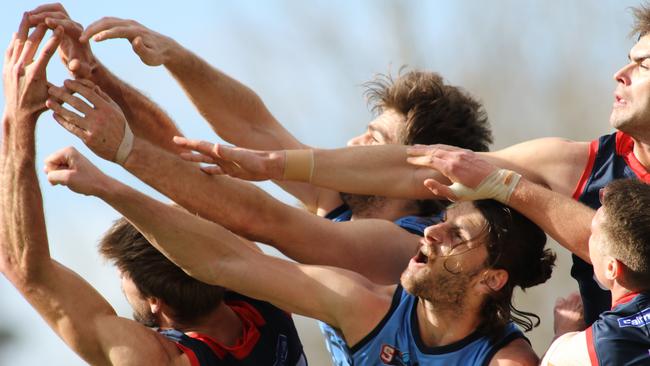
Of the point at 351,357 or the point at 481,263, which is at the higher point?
the point at 481,263

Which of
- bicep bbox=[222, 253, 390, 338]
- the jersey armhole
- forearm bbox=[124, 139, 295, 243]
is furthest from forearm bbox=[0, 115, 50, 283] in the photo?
the jersey armhole

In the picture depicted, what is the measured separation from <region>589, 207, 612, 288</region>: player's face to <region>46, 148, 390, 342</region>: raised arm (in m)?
0.86

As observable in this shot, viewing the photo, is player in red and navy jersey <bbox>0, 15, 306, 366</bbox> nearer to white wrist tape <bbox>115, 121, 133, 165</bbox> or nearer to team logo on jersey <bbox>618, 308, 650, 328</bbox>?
white wrist tape <bbox>115, 121, 133, 165</bbox>

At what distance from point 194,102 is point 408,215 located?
3.75 ft

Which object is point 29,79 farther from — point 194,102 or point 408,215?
point 408,215

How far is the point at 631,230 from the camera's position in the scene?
16.0ft

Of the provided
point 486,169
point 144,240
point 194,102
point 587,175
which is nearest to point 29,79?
point 144,240

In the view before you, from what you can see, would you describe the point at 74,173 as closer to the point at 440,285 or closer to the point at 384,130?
the point at 440,285

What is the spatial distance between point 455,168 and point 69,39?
166 cm

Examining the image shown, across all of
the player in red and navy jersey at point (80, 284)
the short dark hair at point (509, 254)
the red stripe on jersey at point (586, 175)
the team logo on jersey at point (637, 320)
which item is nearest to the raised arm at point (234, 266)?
the player in red and navy jersey at point (80, 284)

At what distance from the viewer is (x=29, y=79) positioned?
5297 millimetres

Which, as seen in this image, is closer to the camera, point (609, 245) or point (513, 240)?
point (609, 245)

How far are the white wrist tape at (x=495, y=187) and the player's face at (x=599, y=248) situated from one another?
389mm

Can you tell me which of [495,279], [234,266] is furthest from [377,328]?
[234,266]
